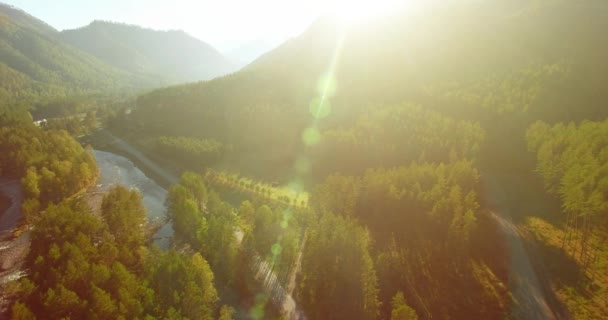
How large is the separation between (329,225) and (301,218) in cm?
2015

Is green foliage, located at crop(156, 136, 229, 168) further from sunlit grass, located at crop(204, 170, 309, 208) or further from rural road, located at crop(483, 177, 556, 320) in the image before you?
rural road, located at crop(483, 177, 556, 320)

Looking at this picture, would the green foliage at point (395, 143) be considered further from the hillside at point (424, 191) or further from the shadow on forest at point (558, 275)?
the shadow on forest at point (558, 275)

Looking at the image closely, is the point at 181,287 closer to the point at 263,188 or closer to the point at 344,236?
the point at 344,236

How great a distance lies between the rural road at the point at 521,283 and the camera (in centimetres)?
6931

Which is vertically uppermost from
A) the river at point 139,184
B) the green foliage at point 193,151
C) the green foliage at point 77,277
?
the green foliage at point 77,277

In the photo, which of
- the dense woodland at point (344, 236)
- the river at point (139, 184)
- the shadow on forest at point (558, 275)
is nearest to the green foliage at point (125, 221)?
the dense woodland at point (344, 236)

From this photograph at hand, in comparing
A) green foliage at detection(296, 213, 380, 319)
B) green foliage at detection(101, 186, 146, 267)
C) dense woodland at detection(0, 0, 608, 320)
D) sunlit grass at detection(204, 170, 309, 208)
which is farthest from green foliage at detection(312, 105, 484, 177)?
green foliage at detection(101, 186, 146, 267)

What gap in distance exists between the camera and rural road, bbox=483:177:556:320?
227 ft

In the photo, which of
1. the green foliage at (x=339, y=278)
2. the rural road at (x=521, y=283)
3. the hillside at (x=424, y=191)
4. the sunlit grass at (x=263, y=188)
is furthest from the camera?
the sunlit grass at (x=263, y=188)

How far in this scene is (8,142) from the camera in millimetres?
158250

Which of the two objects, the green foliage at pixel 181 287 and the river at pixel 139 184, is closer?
the green foliage at pixel 181 287

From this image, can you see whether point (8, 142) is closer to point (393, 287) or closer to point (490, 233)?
point (393, 287)

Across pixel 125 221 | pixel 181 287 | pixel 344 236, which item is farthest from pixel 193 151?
pixel 344 236

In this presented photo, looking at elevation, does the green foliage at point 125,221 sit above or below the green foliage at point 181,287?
below
